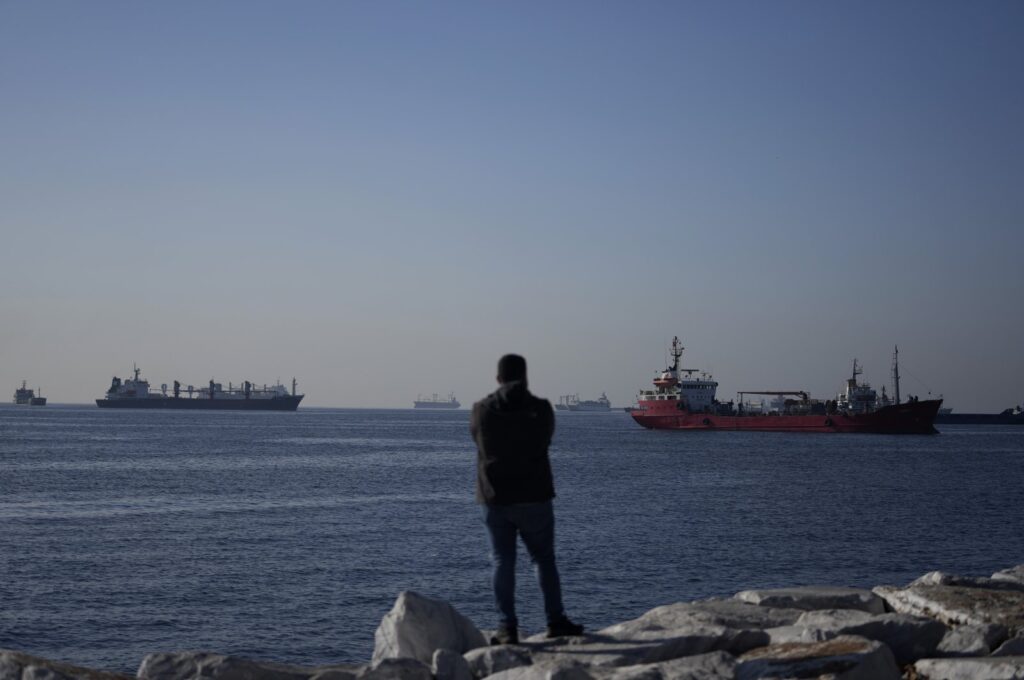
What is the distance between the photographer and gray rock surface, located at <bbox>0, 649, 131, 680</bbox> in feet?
16.0

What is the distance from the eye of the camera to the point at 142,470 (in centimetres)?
4266

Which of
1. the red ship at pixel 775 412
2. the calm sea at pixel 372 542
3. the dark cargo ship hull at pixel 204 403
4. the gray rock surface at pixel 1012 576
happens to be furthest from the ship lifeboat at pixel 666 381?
the dark cargo ship hull at pixel 204 403

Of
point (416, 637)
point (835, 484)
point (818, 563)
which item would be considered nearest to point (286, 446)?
point (835, 484)

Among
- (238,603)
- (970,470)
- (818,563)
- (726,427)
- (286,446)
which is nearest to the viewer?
(238,603)

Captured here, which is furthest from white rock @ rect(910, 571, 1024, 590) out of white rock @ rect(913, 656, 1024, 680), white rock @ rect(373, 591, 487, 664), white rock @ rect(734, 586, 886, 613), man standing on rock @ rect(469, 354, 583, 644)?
white rock @ rect(373, 591, 487, 664)

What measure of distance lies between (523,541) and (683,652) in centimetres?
100

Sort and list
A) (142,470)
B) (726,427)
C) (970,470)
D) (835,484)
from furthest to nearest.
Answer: (726,427), (970,470), (142,470), (835,484)

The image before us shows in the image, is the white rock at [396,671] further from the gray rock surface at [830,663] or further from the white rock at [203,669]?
the gray rock surface at [830,663]

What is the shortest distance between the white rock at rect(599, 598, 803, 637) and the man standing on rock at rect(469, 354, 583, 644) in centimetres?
69

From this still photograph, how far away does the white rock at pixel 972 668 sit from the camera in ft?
16.0

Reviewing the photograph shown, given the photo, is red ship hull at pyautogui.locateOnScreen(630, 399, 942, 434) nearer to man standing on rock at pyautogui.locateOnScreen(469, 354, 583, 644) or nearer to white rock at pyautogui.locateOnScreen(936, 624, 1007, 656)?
white rock at pyautogui.locateOnScreen(936, 624, 1007, 656)

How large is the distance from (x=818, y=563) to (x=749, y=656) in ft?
52.6

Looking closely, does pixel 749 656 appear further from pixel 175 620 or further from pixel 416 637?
pixel 175 620

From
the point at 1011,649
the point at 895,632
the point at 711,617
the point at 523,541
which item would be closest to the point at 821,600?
the point at 711,617
